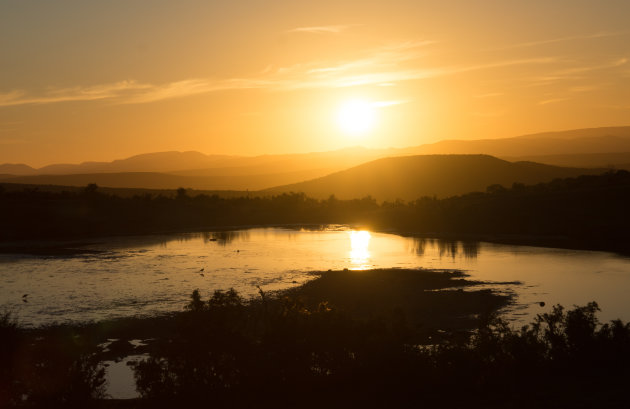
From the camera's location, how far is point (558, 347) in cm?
1794

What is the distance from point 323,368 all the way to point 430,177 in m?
152

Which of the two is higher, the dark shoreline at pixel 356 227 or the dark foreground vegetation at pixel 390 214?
the dark foreground vegetation at pixel 390 214

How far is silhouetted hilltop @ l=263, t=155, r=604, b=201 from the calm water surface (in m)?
92.4

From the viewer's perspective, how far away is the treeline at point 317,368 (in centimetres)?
1426

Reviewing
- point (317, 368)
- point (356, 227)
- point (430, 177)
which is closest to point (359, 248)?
point (356, 227)

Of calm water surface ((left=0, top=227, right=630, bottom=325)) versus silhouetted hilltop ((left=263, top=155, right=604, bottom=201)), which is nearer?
calm water surface ((left=0, top=227, right=630, bottom=325))

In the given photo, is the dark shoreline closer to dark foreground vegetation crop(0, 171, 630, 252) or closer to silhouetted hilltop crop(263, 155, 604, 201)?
dark foreground vegetation crop(0, 171, 630, 252)

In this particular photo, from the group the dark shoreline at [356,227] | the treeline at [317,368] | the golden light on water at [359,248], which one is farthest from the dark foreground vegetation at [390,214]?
the treeline at [317,368]

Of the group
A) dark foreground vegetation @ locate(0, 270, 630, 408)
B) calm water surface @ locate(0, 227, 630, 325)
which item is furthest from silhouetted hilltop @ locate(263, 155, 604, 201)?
dark foreground vegetation @ locate(0, 270, 630, 408)

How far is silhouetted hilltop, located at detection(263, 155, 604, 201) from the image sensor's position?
511 ft

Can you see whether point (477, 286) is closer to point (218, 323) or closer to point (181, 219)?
point (218, 323)

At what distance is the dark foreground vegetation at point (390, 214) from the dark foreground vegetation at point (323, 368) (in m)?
40.7

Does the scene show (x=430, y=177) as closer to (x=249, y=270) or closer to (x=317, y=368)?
(x=249, y=270)

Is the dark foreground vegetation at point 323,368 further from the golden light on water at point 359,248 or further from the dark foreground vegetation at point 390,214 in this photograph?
the dark foreground vegetation at point 390,214
